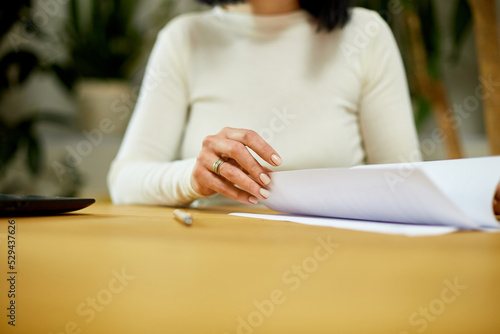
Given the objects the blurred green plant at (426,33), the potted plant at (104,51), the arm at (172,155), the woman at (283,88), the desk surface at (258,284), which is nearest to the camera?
the desk surface at (258,284)

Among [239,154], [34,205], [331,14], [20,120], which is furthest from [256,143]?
[20,120]

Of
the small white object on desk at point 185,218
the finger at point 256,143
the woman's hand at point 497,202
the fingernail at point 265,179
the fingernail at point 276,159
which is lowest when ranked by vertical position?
the woman's hand at point 497,202

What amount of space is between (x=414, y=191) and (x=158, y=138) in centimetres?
73

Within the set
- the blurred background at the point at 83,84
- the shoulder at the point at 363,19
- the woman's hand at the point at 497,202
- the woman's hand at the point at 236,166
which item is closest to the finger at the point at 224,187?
the woman's hand at the point at 236,166

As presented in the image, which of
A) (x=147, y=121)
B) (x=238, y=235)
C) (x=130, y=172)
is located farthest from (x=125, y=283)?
(x=147, y=121)

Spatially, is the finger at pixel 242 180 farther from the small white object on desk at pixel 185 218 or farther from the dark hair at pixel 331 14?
the dark hair at pixel 331 14

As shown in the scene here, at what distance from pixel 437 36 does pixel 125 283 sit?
1.94 metres

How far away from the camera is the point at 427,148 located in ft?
6.97

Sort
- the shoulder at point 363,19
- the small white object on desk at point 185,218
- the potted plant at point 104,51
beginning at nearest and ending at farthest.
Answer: the small white object on desk at point 185,218 → the shoulder at point 363,19 → the potted plant at point 104,51

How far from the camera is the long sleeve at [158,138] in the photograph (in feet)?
2.60

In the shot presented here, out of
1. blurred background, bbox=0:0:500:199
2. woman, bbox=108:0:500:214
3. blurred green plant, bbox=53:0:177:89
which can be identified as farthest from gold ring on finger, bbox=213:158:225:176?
blurred green plant, bbox=53:0:177:89

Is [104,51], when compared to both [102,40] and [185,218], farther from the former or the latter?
[185,218]

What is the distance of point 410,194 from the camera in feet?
1.31

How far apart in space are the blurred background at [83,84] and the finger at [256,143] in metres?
1.59
